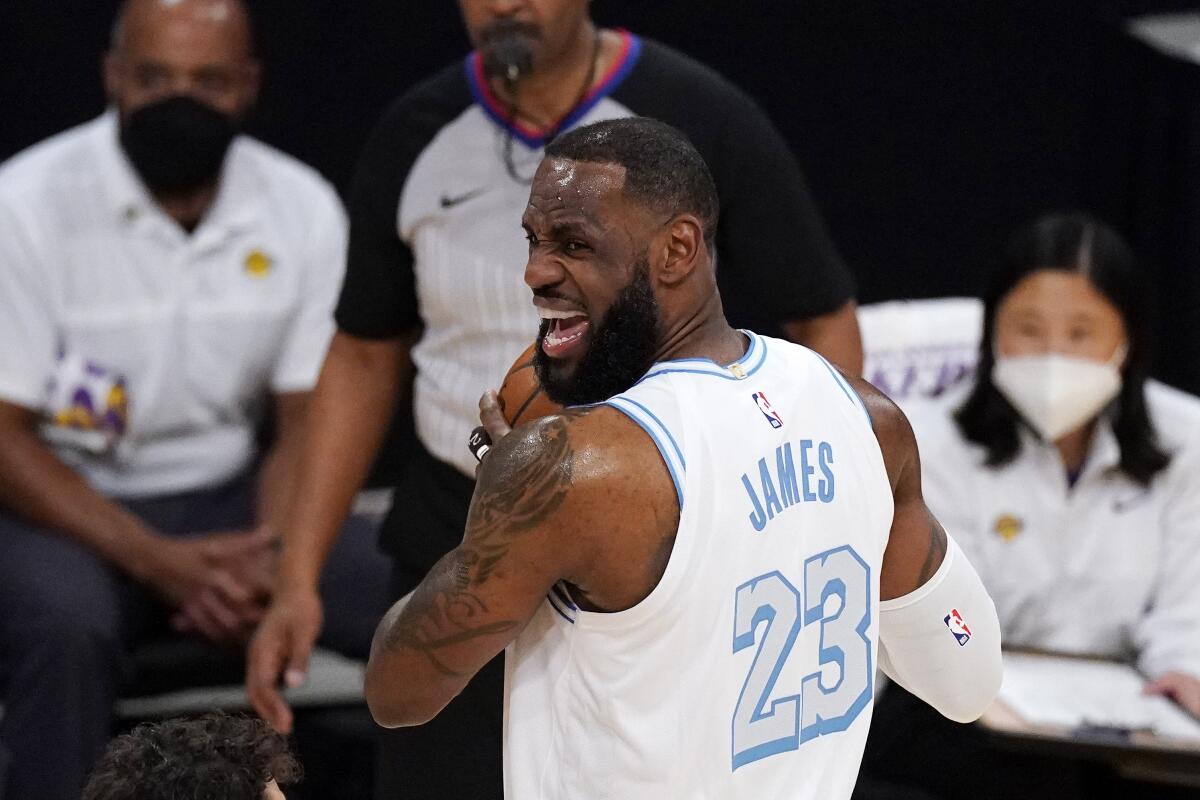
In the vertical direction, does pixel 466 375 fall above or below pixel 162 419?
above

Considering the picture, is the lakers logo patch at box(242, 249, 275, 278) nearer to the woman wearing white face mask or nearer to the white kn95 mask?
the woman wearing white face mask

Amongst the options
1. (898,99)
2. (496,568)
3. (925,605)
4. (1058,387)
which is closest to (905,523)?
(925,605)

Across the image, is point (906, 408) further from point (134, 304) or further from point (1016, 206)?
point (134, 304)

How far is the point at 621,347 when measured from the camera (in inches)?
74.8

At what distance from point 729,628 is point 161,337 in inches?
88.9

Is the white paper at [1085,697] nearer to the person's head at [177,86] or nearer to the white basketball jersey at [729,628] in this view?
the white basketball jersey at [729,628]

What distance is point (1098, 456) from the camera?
379 centimetres

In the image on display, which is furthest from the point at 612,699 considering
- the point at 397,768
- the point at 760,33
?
the point at 760,33

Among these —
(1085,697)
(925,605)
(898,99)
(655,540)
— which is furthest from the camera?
(898,99)

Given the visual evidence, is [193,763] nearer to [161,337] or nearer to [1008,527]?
[161,337]

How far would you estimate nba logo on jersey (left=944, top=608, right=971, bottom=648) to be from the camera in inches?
84.4

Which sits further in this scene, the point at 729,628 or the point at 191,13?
the point at 191,13

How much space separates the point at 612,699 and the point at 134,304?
2.24 meters

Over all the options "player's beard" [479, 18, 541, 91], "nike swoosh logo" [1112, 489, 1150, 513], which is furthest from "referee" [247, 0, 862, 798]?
"nike swoosh logo" [1112, 489, 1150, 513]
